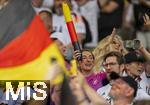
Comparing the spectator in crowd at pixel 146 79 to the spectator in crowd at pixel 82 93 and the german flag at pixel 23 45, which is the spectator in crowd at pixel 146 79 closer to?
the spectator in crowd at pixel 82 93

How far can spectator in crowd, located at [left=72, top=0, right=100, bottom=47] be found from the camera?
13344 millimetres

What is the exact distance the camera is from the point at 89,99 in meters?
6.35

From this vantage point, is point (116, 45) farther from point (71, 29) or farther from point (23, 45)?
point (23, 45)

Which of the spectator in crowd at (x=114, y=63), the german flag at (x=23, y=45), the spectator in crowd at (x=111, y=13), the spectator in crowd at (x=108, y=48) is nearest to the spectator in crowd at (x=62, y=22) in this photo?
the spectator in crowd at (x=111, y=13)

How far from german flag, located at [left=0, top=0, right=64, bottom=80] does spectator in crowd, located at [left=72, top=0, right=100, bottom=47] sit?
7029 mm

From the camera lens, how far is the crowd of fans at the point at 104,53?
6.40 m

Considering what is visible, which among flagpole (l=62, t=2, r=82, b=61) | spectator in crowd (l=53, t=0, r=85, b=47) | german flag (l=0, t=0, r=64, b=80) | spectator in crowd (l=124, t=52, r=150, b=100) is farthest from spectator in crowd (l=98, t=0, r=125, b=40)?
german flag (l=0, t=0, r=64, b=80)

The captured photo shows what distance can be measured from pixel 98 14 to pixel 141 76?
483 centimetres

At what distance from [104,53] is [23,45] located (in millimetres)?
3939

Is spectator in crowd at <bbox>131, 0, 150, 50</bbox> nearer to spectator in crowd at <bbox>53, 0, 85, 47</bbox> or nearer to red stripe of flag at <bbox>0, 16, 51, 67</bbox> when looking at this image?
spectator in crowd at <bbox>53, 0, 85, 47</bbox>

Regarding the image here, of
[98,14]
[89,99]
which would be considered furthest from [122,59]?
[98,14]

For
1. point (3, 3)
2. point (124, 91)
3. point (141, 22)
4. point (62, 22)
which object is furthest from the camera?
point (141, 22)

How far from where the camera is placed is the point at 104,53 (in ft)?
32.7

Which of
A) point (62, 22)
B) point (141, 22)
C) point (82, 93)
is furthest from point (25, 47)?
point (141, 22)
